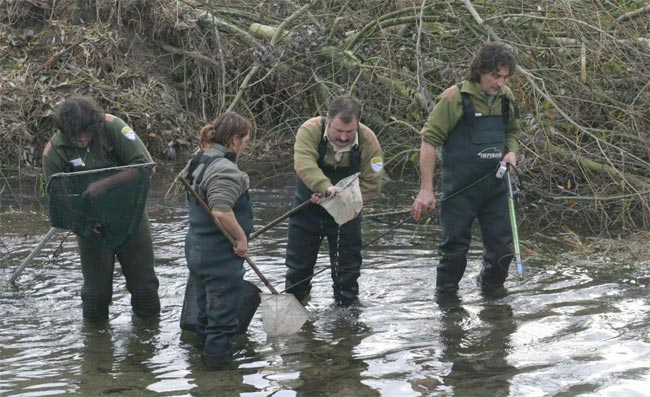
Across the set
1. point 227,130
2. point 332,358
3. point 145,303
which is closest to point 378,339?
point 332,358

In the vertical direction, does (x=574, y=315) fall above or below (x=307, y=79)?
below

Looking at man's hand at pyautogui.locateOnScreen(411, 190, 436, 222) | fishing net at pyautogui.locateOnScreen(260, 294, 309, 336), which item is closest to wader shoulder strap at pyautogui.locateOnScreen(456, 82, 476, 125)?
man's hand at pyautogui.locateOnScreen(411, 190, 436, 222)

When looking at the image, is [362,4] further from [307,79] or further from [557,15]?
[557,15]

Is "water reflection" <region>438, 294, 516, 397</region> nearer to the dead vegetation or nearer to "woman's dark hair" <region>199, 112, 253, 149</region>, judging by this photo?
"woman's dark hair" <region>199, 112, 253, 149</region>

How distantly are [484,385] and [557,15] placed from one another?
16.8 ft

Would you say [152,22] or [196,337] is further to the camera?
[152,22]

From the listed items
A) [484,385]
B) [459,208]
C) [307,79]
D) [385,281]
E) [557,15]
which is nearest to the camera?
[484,385]

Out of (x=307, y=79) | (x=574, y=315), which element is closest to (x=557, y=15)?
(x=307, y=79)

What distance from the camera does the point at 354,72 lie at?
10.8 m

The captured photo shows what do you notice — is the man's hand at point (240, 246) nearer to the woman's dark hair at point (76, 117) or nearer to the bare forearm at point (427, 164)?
the woman's dark hair at point (76, 117)

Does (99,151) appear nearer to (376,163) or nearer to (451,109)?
(376,163)

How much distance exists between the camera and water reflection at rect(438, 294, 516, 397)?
5234mm

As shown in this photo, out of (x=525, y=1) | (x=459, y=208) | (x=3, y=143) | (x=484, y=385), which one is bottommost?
(x=484, y=385)

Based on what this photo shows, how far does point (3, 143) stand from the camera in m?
11.1
